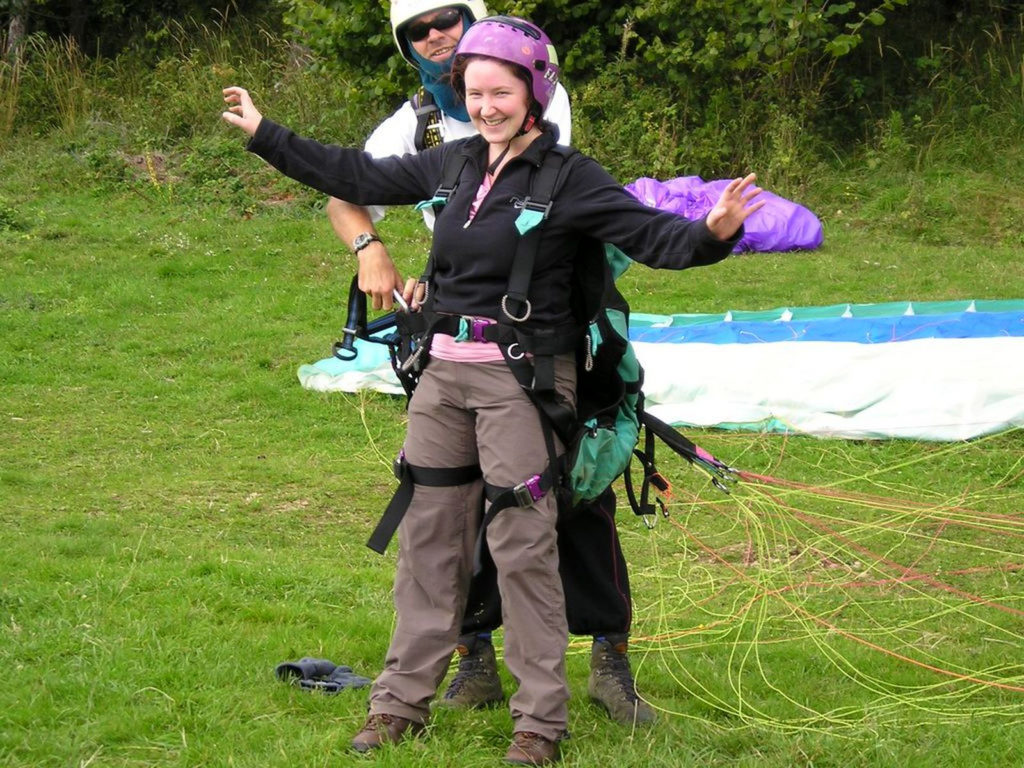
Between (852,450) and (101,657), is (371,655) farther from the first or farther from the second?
(852,450)

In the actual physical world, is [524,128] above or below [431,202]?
above

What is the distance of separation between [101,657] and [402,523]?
3.55 ft

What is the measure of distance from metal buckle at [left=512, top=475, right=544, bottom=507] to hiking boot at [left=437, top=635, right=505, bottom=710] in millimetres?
745

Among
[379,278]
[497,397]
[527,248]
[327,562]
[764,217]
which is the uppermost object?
[527,248]

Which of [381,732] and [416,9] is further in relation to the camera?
[416,9]

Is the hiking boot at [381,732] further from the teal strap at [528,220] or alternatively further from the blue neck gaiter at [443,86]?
the blue neck gaiter at [443,86]

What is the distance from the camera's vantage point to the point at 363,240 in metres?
3.96

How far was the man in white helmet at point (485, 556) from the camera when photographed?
393 centimetres

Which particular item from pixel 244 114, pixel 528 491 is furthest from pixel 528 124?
pixel 528 491

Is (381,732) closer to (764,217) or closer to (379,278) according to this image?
(379,278)

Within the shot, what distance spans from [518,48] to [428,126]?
749 mm

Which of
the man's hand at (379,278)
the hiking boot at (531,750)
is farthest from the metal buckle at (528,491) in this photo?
the man's hand at (379,278)

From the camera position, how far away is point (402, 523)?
3662 mm

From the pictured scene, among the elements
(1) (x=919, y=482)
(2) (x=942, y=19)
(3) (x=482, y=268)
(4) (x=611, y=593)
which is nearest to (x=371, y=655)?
(4) (x=611, y=593)
